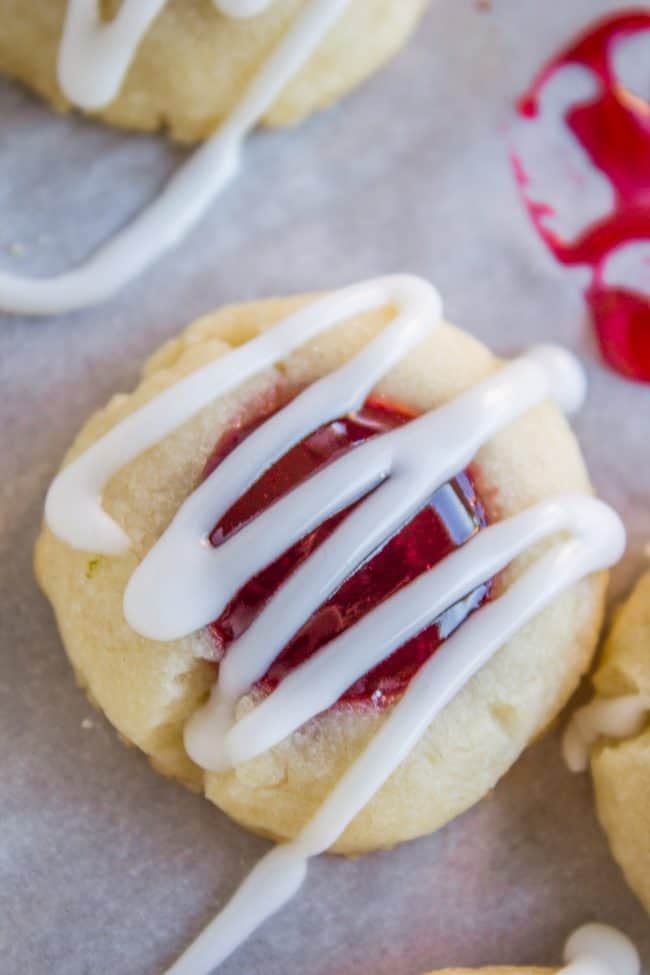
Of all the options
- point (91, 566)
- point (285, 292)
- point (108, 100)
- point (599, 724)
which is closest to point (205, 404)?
point (91, 566)

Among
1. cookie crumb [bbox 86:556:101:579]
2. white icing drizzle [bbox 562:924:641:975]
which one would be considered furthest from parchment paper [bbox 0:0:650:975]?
cookie crumb [bbox 86:556:101:579]

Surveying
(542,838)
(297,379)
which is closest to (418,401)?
(297,379)

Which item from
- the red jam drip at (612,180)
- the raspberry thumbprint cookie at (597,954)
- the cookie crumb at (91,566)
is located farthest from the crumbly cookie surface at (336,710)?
the red jam drip at (612,180)

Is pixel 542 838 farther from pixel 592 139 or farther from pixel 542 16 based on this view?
pixel 542 16

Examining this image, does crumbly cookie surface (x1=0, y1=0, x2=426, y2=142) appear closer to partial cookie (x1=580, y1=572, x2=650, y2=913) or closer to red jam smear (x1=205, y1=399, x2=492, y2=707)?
red jam smear (x1=205, y1=399, x2=492, y2=707)

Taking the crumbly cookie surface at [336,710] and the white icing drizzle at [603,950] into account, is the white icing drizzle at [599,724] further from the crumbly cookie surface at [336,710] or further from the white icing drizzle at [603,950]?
the white icing drizzle at [603,950]

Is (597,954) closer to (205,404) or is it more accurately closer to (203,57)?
(205,404)
